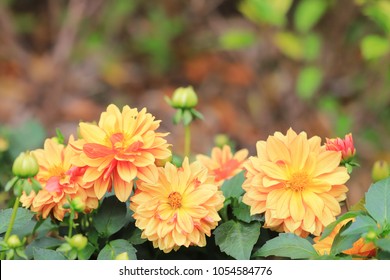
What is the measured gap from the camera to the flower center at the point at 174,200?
1.05 metres

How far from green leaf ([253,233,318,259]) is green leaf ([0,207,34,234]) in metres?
0.31

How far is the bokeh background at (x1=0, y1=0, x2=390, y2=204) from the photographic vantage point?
102 inches

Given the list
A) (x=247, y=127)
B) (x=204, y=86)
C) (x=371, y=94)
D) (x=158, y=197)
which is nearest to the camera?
(x=158, y=197)

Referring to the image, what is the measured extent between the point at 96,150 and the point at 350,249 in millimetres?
347

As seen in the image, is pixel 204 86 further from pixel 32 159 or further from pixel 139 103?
pixel 32 159

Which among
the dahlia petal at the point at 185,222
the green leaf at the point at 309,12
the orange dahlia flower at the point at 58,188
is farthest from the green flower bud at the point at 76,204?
the green leaf at the point at 309,12

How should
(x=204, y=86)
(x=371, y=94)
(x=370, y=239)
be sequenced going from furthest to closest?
(x=204, y=86) < (x=371, y=94) < (x=370, y=239)

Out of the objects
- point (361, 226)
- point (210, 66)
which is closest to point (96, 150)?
point (361, 226)

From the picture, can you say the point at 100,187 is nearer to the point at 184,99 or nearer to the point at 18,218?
the point at 18,218

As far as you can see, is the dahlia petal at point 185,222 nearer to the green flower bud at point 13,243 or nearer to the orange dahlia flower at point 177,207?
the orange dahlia flower at point 177,207

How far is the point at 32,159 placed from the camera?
0.97 metres

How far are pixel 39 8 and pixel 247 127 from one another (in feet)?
3.46

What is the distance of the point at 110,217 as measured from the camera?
1097 millimetres
